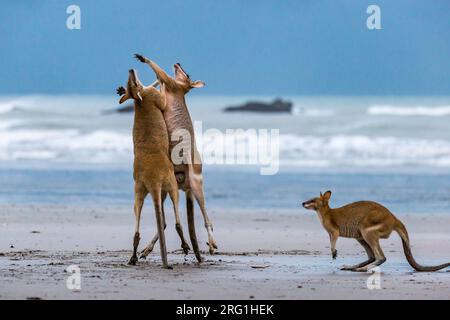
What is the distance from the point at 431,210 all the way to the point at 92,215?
4897 mm

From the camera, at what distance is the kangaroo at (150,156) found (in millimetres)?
9789

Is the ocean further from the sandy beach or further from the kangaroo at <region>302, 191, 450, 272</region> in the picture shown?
the kangaroo at <region>302, 191, 450, 272</region>

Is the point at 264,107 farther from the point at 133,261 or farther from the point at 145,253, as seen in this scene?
the point at 133,261

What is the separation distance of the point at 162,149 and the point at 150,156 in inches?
6.8

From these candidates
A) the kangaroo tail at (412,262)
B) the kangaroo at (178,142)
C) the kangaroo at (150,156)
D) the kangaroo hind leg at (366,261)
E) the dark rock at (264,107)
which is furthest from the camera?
the dark rock at (264,107)

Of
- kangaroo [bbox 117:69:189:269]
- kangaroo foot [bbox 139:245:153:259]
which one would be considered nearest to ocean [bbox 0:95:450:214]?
kangaroo foot [bbox 139:245:153:259]

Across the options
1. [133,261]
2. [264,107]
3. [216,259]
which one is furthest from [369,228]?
[264,107]

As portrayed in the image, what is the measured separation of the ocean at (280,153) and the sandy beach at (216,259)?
2106 millimetres

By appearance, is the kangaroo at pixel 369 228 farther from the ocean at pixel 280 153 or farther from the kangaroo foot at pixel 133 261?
the ocean at pixel 280 153

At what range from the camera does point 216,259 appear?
10.5 meters

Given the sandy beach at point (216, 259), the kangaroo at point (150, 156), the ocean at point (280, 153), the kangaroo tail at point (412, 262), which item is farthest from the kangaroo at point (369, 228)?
the ocean at point (280, 153)

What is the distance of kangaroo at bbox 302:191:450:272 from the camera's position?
9609 mm

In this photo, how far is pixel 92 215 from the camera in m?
14.6

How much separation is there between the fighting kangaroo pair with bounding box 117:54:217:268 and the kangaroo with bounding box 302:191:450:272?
4.31ft
